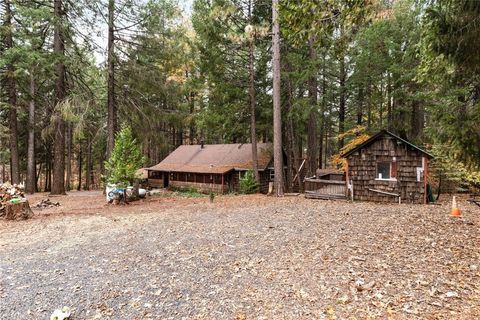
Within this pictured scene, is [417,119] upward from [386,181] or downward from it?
upward

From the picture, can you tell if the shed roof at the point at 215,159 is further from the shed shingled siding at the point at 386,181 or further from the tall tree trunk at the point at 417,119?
the tall tree trunk at the point at 417,119

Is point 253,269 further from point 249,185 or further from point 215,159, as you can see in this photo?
point 215,159

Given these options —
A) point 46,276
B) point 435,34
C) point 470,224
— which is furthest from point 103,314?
point 470,224

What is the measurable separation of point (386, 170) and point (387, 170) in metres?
0.04

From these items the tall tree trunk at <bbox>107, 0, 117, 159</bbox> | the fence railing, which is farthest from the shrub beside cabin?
the tall tree trunk at <bbox>107, 0, 117, 159</bbox>

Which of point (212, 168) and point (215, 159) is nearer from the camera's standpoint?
point (212, 168)

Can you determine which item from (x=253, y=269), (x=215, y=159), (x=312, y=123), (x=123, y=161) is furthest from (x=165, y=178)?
(x=253, y=269)

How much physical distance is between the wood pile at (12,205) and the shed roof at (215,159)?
37.5 ft

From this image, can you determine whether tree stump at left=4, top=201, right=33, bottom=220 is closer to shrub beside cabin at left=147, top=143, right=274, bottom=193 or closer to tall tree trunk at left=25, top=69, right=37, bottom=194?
tall tree trunk at left=25, top=69, right=37, bottom=194

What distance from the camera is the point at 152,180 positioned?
84.3 ft

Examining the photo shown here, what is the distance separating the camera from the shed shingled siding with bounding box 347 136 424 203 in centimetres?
1146

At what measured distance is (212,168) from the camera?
20.6 meters

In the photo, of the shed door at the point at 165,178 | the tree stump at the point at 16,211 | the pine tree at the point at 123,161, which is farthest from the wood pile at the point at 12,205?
the shed door at the point at 165,178

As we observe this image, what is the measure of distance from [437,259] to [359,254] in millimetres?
1321
